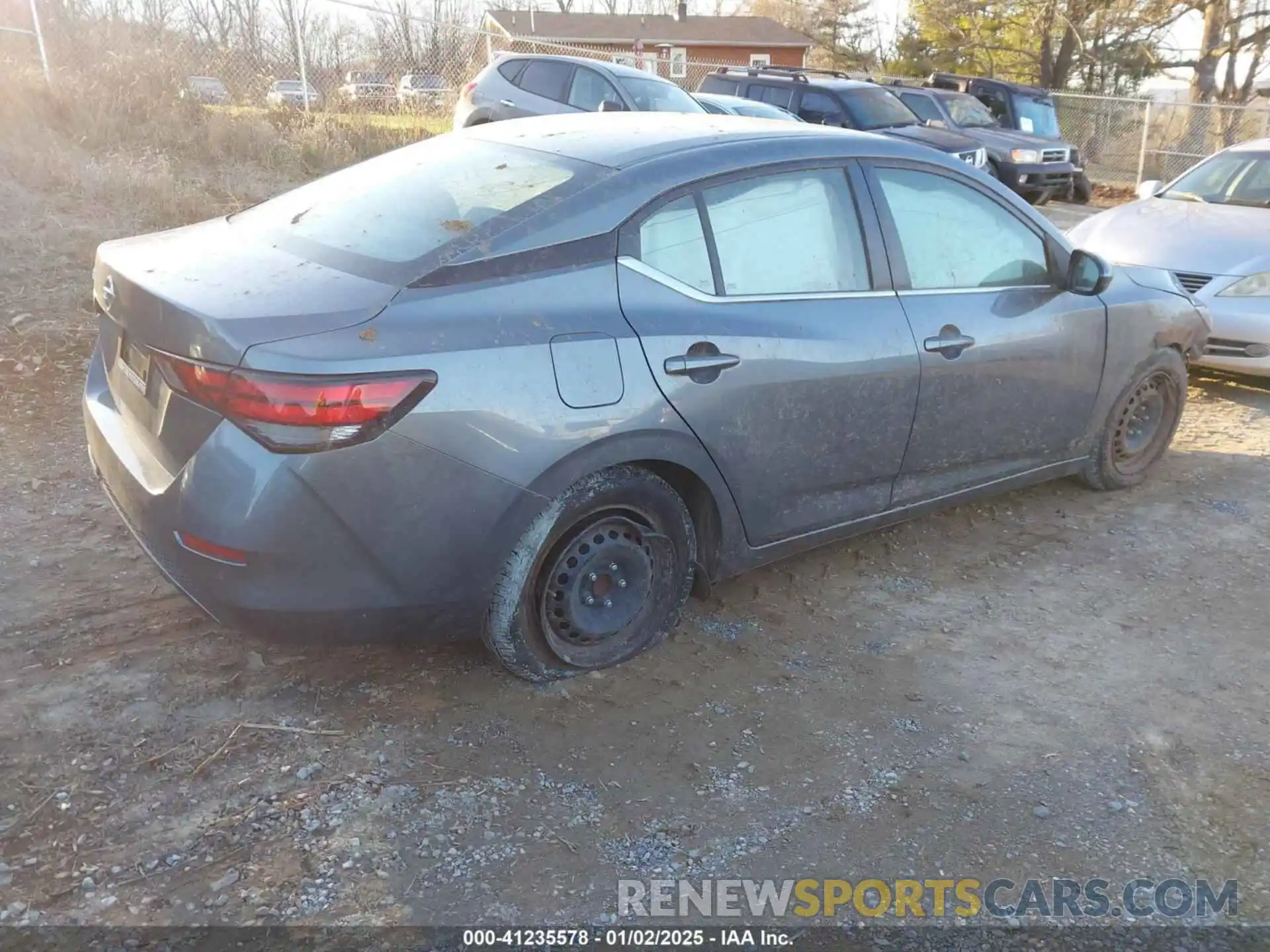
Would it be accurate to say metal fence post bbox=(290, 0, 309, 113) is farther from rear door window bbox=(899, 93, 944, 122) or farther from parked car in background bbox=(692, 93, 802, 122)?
rear door window bbox=(899, 93, 944, 122)

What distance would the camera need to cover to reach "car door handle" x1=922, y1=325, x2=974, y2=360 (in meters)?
3.89

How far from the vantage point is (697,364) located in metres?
3.27

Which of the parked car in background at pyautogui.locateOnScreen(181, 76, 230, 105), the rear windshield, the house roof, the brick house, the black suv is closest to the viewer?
the rear windshield

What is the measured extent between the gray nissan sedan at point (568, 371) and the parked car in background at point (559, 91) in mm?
7841

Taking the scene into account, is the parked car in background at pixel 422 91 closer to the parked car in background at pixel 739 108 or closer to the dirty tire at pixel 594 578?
the parked car in background at pixel 739 108

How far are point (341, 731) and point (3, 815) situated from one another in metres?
0.87

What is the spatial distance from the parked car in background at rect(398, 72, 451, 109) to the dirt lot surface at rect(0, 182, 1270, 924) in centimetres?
1165

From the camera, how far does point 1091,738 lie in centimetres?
327

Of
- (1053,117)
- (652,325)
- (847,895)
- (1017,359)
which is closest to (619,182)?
(652,325)

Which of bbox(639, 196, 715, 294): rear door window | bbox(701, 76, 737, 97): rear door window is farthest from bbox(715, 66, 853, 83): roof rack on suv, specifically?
bbox(639, 196, 715, 294): rear door window

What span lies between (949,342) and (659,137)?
1327 millimetres

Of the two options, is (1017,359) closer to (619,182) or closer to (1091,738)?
(1091,738)
